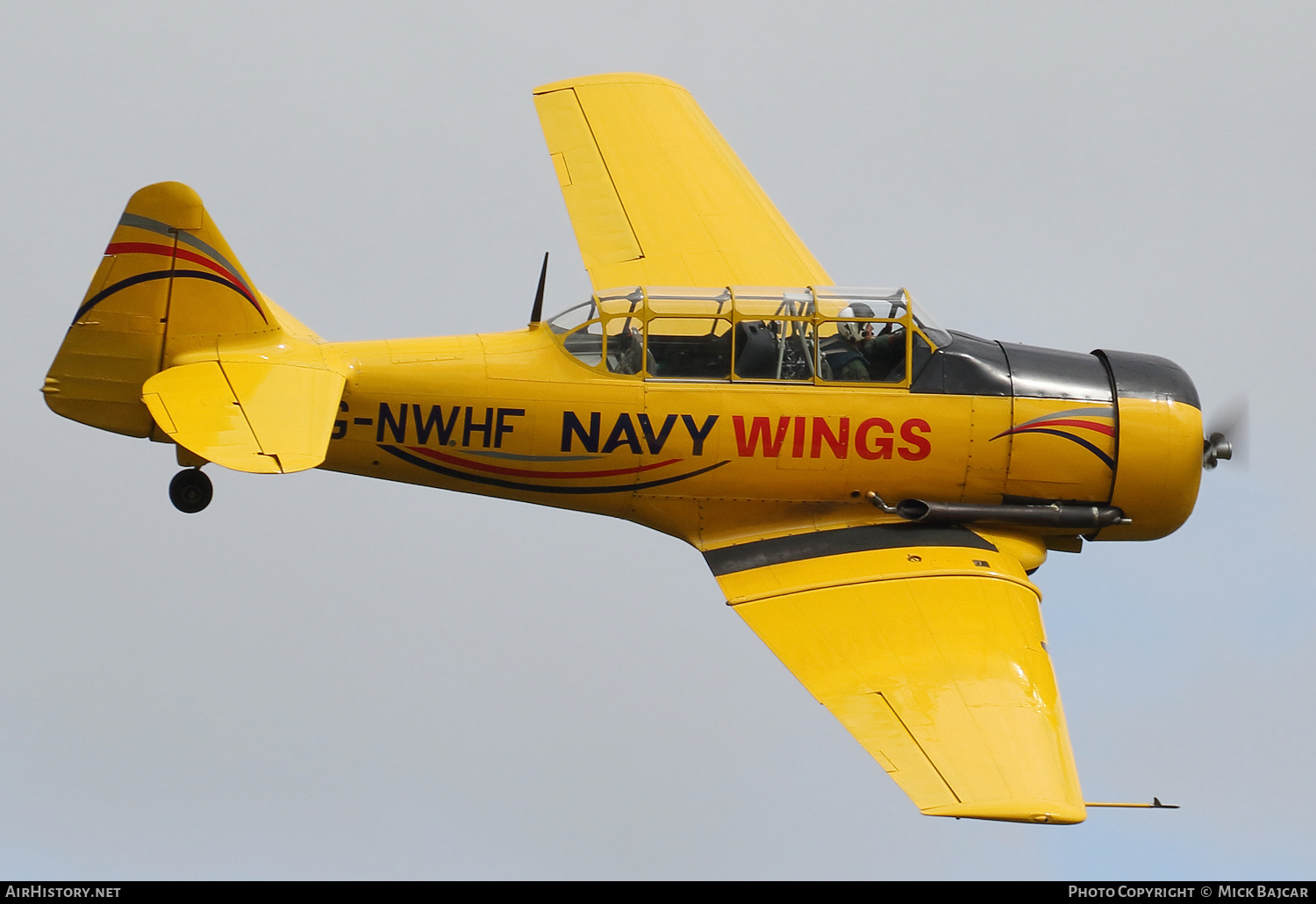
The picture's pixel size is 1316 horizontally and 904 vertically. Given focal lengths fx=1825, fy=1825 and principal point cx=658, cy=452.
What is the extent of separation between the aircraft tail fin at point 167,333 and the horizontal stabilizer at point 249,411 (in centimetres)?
1

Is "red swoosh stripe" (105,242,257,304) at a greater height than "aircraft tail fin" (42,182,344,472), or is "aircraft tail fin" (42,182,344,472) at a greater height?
"red swoosh stripe" (105,242,257,304)

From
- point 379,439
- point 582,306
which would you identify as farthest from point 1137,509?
point 379,439

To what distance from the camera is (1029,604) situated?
12.6 meters

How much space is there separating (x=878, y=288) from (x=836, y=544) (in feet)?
6.14

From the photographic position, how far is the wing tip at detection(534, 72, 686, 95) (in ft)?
53.9

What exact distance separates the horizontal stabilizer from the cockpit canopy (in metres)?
1.92

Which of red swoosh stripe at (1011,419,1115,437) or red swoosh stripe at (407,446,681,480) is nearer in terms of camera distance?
red swoosh stripe at (407,446,681,480)

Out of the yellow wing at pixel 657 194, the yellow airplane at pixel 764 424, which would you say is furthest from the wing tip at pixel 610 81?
the yellow airplane at pixel 764 424

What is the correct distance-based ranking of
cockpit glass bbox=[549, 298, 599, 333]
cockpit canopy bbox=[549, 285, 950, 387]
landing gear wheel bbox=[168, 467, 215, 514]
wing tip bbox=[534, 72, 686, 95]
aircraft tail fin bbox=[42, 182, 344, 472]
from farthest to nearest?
1. wing tip bbox=[534, 72, 686, 95]
2. cockpit glass bbox=[549, 298, 599, 333]
3. cockpit canopy bbox=[549, 285, 950, 387]
4. landing gear wheel bbox=[168, 467, 215, 514]
5. aircraft tail fin bbox=[42, 182, 344, 472]

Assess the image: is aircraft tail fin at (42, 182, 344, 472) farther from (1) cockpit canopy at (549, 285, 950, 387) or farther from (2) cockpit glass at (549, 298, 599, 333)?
(1) cockpit canopy at (549, 285, 950, 387)

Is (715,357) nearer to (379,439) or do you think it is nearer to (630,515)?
(630,515)

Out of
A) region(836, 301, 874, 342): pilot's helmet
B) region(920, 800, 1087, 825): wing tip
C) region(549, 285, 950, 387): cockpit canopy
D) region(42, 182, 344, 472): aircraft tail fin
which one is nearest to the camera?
region(920, 800, 1087, 825): wing tip

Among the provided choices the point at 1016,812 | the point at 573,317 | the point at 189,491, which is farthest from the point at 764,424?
the point at 189,491

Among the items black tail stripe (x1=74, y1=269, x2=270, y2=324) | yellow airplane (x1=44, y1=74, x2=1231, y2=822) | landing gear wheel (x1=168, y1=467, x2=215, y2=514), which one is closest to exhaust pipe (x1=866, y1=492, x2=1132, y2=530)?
yellow airplane (x1=44, y1=74, x2=1231, y2=822)
